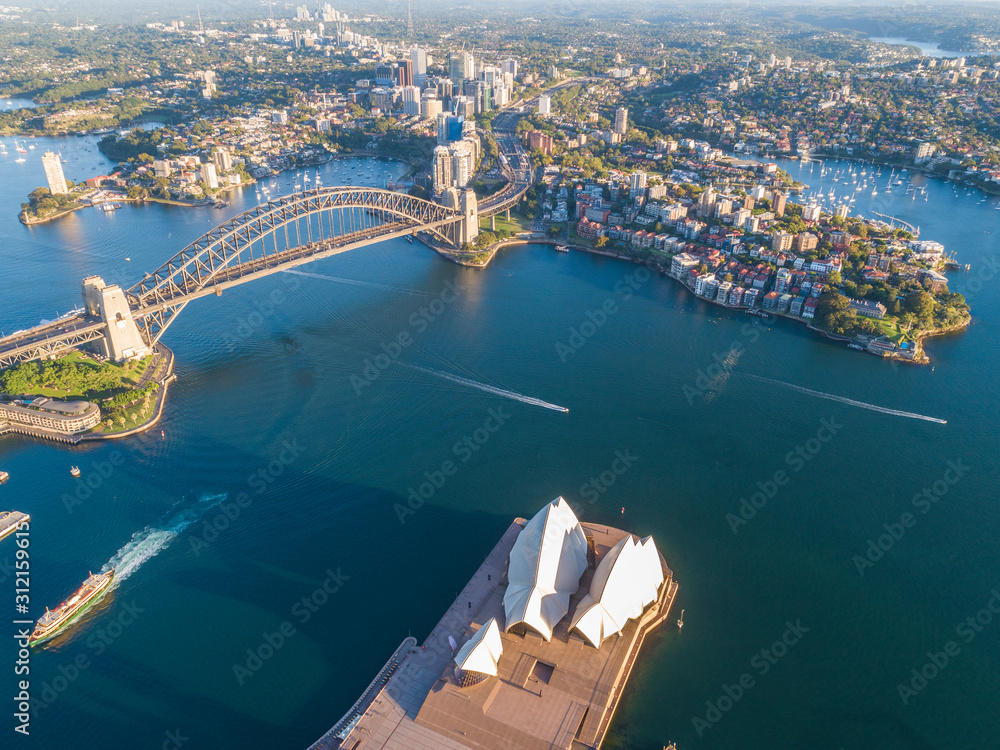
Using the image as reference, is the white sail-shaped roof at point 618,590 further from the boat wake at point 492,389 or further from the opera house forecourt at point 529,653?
the boat wake at point 492,389

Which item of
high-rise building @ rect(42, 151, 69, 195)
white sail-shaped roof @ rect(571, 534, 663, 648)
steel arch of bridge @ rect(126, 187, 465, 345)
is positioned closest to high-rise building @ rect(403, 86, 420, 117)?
steel arch of bridge @ rect(126, 187, 465, 345)

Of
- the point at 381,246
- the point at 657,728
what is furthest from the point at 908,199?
the point at 657,728

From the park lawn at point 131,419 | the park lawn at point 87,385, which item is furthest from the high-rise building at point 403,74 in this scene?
the park lawn at point 131,419

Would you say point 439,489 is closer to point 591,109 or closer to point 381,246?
point 381,246

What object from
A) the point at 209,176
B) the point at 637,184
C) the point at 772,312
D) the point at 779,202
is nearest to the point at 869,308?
the point at 772,312

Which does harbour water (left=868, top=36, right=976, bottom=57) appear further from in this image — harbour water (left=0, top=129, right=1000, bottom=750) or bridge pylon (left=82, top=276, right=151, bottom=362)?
bridge pylon (left=82, top=276, right=151, bottom=362)
